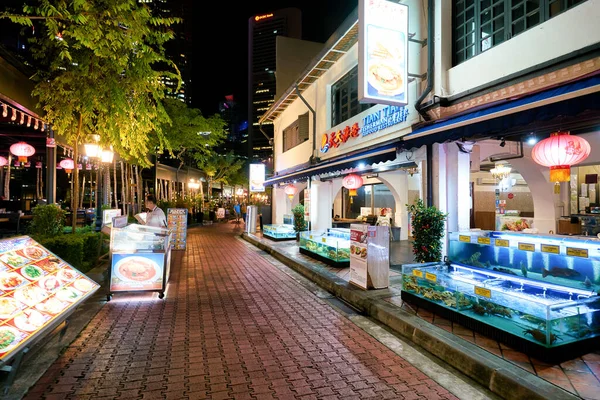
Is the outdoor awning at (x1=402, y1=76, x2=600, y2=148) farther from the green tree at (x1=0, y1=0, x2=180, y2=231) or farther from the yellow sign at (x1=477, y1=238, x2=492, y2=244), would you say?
the green tree at (x1=0, y1=0, x2=180, y2=231)

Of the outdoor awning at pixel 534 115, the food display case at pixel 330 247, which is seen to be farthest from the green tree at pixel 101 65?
the outdoor awning at pixel 534 115

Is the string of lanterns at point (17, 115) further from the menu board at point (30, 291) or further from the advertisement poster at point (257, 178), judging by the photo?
the advertisement poster at point (257, 178)

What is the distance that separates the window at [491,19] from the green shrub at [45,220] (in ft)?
33.2

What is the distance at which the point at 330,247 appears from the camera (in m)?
9.90

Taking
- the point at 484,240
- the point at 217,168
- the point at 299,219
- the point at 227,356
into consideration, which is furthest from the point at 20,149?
the point at 217,168

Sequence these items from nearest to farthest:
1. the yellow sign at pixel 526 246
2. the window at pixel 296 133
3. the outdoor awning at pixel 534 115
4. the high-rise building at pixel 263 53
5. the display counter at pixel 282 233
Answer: the outdoor awning at pixel 534 115 → the yellow sign at pixel 526 246 → the display counter at pixel 282 233 → the window at pixel 296 133 → the high-rise building at pixel 263 53

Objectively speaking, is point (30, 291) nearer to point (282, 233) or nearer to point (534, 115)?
point (534, 115)

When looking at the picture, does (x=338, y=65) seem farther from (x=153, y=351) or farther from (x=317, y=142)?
(x=153, y=351)

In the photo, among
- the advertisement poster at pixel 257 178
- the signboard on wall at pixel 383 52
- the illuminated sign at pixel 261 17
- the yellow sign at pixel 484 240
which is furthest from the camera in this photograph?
the illuminated sign at pixel 261 17

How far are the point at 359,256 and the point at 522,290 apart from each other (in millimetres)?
2876

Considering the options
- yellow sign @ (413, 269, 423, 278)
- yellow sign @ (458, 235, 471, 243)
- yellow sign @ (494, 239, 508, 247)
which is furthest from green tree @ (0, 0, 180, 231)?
yellow sign @ (494, 239, 508, 247)

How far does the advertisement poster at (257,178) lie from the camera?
21.1 metres

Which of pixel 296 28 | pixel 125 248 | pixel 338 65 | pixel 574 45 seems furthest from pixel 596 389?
pixel 296 28

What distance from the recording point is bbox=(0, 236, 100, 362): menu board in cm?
329
